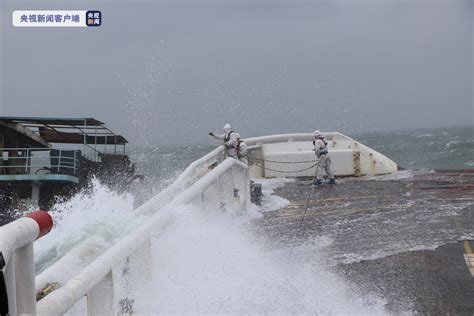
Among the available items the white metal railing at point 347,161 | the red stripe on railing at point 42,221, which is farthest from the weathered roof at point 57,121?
the red stripe on railing at point 42,221

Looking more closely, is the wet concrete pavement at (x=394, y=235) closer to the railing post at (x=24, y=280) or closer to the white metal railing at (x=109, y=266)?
the white metal railing at (x=109, y=266)

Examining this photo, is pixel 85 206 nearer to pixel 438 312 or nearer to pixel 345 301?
pixel 345 301

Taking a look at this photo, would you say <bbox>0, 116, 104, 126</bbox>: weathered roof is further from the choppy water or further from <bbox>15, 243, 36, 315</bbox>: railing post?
<bbox>15, 243, 36, 315</bbox>: railing post

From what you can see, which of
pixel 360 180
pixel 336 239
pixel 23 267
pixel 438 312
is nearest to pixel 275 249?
pixel 336 239

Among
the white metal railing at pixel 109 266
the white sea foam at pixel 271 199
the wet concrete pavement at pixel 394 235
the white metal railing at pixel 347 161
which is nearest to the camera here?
the white metal railing at pixel 109 266

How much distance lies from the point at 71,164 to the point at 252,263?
1659 centimetres

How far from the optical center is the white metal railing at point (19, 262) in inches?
69.7

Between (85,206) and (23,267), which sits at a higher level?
(23,267)

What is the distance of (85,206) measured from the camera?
7.98 meters

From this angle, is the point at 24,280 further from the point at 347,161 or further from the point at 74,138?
the point at 74,138

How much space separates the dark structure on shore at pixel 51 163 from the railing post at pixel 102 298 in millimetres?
16083

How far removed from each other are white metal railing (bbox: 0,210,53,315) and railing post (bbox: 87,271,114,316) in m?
1.51

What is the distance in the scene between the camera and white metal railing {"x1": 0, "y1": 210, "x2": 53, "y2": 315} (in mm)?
1771

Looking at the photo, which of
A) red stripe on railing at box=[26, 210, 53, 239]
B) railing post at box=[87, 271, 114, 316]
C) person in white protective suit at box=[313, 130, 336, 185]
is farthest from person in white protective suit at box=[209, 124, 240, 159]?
red stripe on railing at box=[26, 210, 53, 239]
